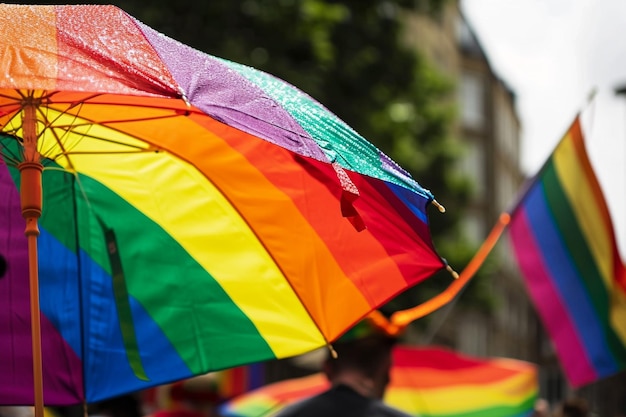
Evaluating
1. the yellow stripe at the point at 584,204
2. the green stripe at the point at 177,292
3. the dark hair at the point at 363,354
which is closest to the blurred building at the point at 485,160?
the yellow stripe at the point at 584,204

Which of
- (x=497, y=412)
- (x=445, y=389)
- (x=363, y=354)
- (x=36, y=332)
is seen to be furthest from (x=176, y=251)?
(x=497, y=412)

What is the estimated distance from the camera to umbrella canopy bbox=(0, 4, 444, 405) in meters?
4.07

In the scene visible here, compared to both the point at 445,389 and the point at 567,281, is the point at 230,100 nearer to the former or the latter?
the point at 567,281

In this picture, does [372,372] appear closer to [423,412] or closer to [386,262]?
[386,262]

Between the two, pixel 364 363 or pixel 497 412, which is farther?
pixel 497 412

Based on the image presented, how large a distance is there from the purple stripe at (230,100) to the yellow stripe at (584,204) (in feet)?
13.5

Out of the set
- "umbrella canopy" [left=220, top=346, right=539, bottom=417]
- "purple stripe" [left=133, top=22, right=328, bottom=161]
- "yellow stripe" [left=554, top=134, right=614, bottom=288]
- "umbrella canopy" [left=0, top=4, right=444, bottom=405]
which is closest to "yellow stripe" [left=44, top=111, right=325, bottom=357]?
"umbrella canopy" [left=0, top=4, right=444, bottom=405]

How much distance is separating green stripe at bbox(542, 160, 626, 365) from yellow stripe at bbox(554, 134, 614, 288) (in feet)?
0.13

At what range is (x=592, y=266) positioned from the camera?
7152mm

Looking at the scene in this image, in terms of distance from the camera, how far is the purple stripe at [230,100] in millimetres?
3107

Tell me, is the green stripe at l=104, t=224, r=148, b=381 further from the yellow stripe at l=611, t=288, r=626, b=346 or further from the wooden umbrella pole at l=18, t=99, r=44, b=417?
the yellow stripe at l=611, t=288, r=626, b=346

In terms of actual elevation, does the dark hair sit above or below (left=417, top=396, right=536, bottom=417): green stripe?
below

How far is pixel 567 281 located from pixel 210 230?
11.6ft

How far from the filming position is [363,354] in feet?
15.2
